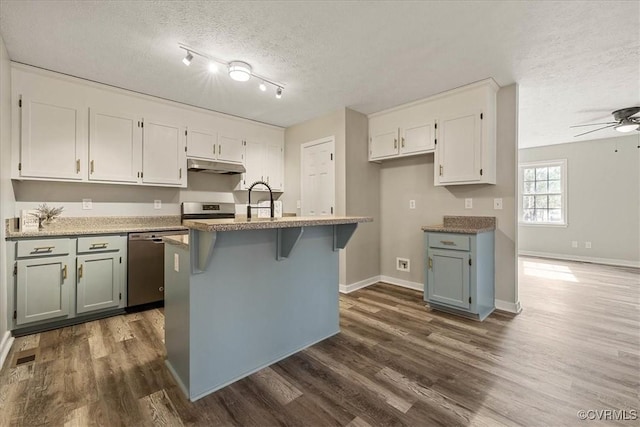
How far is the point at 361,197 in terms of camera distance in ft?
13.5

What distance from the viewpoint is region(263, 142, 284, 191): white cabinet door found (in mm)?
4680

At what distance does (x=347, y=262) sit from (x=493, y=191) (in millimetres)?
1963

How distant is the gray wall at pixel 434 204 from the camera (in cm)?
316

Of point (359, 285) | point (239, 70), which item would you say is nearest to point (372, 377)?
point (359, 285)

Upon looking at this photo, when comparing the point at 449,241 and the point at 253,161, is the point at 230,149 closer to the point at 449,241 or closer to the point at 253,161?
the point at 253,161

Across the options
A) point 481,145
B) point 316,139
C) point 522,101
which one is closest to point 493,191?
point 481,145

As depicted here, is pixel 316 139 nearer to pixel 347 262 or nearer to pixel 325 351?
pixel 347 262

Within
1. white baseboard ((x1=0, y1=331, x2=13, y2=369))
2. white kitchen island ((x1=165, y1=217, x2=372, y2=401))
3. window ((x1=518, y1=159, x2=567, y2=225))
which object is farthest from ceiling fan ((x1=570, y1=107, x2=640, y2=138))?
white baseboard ((x1=0, y1=331, x2=13, y2=369))

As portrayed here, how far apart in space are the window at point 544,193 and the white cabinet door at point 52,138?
8.02 meters

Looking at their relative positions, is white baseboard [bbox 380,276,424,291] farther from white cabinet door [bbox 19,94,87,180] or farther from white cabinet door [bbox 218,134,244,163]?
white cabinet door [bbox 19,94,87,180]

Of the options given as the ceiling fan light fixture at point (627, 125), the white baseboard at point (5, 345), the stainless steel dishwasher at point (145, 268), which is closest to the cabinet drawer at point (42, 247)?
the stainless steel dishwasher at point (145, 268)

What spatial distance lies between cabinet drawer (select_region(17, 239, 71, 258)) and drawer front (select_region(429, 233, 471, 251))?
3739 mm

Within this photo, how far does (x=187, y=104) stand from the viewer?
3799 mm

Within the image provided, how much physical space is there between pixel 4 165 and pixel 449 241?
419 centimetres
